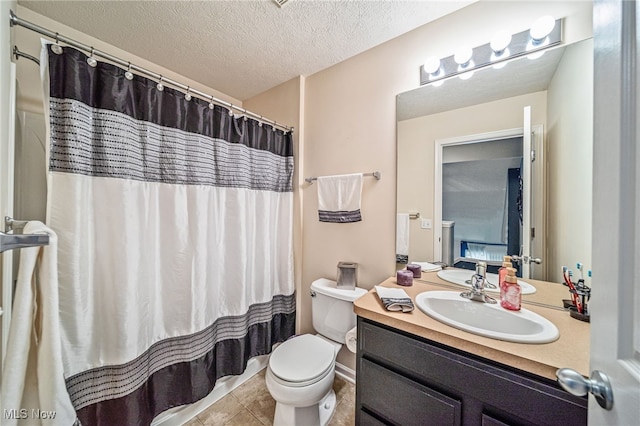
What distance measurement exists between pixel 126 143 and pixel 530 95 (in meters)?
2.02

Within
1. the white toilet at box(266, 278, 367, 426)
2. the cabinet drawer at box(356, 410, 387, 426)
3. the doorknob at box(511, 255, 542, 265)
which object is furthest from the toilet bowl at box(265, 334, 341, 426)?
the doorknob at box(511, 255, 542, 265)

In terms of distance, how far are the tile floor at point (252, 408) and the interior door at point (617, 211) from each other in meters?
1.35

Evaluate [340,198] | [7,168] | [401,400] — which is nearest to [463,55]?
[340,198]

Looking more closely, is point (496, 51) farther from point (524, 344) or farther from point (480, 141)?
point (524, 344)

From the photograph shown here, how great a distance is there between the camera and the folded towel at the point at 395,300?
981 millimetres

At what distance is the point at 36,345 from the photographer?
2.56 feet

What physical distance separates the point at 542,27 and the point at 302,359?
2.10 meters

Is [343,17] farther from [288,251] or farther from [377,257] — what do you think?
[288,251]

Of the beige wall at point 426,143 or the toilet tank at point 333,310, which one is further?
the toilet tank at point 333,310

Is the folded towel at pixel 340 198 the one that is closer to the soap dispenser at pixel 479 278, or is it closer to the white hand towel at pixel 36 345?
the soap dispenser at pixel 479 278

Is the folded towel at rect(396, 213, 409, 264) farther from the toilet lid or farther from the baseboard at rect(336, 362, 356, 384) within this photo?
the baseboard at rect(336, 362, 356, 384)

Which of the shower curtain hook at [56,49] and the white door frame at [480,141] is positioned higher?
the shower curtain hook at [56,49]

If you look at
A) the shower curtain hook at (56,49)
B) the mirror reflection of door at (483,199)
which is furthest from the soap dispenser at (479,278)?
the shower curtain hook at (56,49)

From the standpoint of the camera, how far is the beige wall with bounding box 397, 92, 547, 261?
120 centimetres
